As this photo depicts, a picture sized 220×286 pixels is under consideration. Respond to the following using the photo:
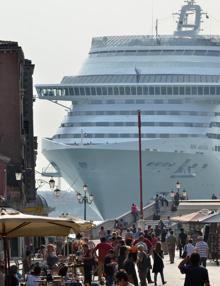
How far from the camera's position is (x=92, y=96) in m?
111

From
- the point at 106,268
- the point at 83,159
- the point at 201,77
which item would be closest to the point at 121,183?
the point at 83,159

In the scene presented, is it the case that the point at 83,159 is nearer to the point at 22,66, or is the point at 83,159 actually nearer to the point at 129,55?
the point at 129,55

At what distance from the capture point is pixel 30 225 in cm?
2505

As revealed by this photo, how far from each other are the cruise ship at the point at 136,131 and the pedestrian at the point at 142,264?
72.5m

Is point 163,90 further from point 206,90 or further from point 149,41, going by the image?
point 149,41

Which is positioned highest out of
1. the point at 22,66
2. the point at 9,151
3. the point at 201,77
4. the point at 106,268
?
the point at 201,77

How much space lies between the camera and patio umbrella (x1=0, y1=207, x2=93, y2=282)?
23.5 metres

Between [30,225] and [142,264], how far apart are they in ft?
29.1

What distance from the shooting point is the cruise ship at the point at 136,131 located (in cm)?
10769

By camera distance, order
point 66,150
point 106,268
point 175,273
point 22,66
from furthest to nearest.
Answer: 1. point 66,150
2. point 22,66
3. point 175,273
4. point 106,268

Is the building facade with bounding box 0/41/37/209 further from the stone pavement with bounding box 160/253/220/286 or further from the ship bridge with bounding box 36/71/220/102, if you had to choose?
the ship bridge with bounding box 36/71/220/102

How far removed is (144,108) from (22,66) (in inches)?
1723

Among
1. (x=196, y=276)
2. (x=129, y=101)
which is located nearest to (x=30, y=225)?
(x=196, y=276)

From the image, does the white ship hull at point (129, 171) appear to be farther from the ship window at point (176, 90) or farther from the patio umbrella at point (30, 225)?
the patio umbrella at point (30, 225)
